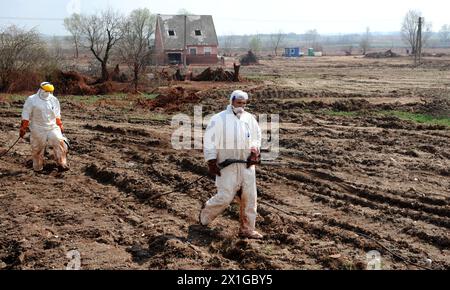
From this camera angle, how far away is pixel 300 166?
11.2 m

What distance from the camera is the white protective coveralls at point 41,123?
10.7 meters

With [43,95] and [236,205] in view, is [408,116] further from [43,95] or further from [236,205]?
[43,95]

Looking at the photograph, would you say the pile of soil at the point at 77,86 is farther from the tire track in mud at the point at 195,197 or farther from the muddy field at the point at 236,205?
the tire track in mud at the point at 195,197

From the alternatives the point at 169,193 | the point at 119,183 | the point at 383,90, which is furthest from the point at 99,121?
the point at 383,90

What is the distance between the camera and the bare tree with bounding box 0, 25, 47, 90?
25.8m

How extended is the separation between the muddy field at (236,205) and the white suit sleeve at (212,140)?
1075mm

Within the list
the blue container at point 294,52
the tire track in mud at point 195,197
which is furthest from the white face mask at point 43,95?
the blue container at point 294,52

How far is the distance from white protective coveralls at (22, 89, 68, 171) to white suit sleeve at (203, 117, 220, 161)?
4.72 meters

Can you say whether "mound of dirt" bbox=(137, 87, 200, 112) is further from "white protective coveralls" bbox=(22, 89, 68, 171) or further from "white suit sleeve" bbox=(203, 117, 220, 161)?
"white suit sleeve" bbox=(203, 117, 220, 161)

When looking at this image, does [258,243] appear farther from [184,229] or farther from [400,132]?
[400,132]

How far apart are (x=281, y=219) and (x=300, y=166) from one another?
3.29 meters

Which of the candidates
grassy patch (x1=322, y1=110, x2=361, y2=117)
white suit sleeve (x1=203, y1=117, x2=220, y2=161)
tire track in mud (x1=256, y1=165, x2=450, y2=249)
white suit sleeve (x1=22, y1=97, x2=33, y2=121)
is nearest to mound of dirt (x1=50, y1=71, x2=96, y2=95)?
grassy patch (x1=322, y1=110, x2=361, y2=117)

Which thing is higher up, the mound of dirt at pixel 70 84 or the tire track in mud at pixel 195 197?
the mound of dirt at pixel 70 84
